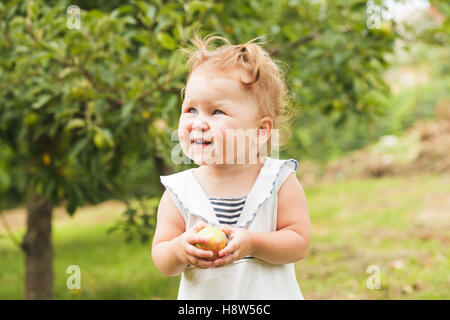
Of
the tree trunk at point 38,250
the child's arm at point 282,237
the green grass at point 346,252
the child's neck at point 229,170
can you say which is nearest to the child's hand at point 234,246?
the child's arm at point 282,237

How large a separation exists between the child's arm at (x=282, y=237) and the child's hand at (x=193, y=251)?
3cm

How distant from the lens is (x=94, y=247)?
7.33 meters

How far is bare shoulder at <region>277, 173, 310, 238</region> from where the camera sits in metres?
1.52

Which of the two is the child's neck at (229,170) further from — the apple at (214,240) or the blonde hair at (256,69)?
the apple at (214,240)

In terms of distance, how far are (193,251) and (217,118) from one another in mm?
370

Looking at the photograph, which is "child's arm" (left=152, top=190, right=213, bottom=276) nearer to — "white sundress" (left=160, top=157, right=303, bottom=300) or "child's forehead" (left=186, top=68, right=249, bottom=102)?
"white sundress" (left=160, top=157, right=303, bottom=300)

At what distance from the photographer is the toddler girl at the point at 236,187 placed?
146 cm

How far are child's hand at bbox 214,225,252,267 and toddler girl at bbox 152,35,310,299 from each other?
43 millimetres

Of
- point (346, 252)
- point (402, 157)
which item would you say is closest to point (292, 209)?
point (346, 252)

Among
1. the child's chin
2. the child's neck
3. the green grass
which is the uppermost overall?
the child's chin

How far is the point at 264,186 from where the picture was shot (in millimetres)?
1525

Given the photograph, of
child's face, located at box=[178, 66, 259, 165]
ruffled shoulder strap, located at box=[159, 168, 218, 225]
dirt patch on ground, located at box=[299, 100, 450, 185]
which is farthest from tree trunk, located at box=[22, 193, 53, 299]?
dirt patch on ground, located at box=[299, 100, 450, 185]

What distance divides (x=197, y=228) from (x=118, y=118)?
1706 millimetres

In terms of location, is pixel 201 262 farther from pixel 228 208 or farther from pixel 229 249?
pixel 228 208
